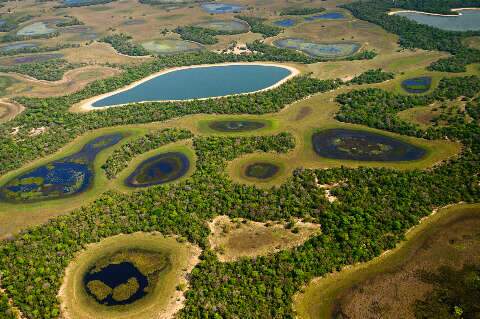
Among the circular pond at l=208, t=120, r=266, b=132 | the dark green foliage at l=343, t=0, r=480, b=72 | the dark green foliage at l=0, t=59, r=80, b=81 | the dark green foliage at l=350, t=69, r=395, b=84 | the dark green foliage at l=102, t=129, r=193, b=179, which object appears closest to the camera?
the dark green foliage at l=102, t=129, r=193, b=179

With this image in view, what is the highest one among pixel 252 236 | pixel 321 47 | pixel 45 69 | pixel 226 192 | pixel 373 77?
pixel 321 47

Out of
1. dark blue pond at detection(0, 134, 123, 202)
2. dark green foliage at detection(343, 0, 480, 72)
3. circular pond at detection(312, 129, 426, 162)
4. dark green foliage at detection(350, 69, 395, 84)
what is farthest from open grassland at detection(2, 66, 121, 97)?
dark green foliage at detection(343, 0, 480, 72)

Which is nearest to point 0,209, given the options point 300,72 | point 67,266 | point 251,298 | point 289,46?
point 67,266

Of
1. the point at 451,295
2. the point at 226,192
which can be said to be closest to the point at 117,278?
the point at 226,192

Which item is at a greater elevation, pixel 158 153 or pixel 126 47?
pixel 126 47

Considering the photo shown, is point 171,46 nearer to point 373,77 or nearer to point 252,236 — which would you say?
point 373,77

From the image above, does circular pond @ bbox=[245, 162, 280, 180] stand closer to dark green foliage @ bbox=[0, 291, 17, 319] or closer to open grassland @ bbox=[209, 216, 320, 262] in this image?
open grassland @ bbox=[209, 216, 320, 262]

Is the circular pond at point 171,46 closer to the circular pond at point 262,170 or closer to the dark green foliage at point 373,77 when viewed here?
the dark green foliage at point 373,77
